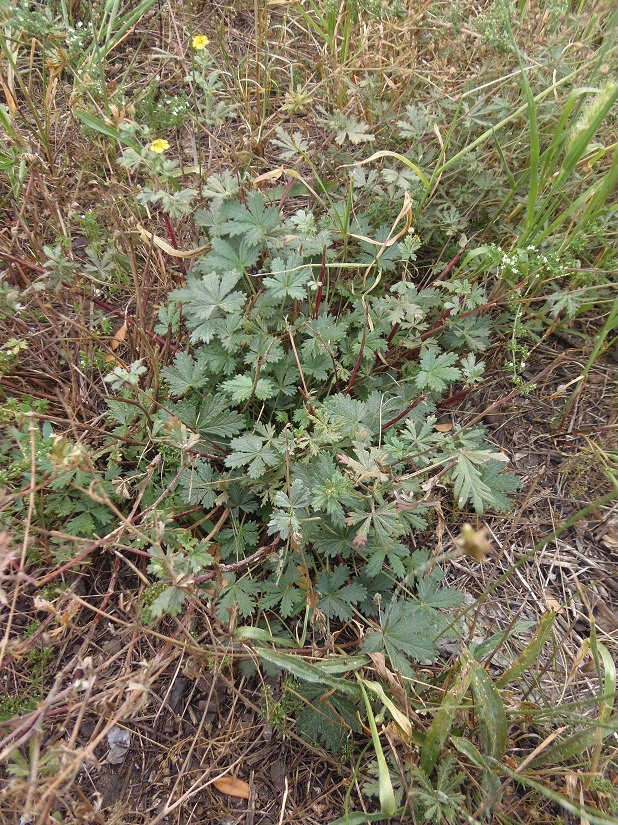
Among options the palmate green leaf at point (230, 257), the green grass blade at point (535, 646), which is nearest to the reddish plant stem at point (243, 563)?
the green grass blade at point (535, 646)

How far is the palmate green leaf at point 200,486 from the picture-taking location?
2.04m

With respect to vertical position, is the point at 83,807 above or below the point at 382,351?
below

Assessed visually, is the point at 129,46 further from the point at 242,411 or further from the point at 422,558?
the point at 422,558

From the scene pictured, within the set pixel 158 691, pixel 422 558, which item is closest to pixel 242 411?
pixel 422 558

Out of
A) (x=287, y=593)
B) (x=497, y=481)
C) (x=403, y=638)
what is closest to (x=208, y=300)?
(x=287, y=593)

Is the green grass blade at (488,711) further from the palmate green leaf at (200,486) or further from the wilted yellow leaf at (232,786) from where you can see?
the palmate green leaf at (200,486)

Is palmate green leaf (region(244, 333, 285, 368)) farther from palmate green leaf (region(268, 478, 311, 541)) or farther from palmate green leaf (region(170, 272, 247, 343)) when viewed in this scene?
palmate green leaf (region(268, 478, 311, 541))

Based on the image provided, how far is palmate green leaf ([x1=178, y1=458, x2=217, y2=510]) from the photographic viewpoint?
204 centimetres

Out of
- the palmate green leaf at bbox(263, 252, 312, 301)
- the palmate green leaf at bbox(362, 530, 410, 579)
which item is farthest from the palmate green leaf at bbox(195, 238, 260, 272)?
the palmate green leaf at bbox(362, 530, 410, 579)

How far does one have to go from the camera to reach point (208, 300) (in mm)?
2111

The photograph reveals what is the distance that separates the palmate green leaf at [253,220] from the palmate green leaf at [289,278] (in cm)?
16

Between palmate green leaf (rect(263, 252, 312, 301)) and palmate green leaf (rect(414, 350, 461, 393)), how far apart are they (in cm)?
Result: 53

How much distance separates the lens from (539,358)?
2537mm

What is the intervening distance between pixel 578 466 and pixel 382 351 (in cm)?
96
